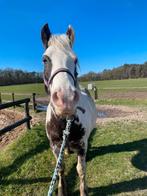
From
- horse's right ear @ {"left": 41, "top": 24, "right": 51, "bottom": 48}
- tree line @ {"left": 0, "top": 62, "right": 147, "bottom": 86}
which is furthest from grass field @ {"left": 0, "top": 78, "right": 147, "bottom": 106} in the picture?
tree line @ {"left": 0, "top": 62, "right": 147, "bottom": 86}

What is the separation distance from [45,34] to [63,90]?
1084 mm

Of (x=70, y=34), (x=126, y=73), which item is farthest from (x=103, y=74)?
(x=70, y=34)

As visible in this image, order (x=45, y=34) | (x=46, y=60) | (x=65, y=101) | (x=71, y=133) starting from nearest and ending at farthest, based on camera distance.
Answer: (x=65, y=101), (x=46, y=60), (x=45, y=34), (x=71, y=133)

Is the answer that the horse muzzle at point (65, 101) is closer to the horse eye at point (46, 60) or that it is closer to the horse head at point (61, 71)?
the horse head at point (61, 71)

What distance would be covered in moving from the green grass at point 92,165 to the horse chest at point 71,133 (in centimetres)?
98

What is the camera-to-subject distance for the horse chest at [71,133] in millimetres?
3945

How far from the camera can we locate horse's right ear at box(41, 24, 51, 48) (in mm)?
3531

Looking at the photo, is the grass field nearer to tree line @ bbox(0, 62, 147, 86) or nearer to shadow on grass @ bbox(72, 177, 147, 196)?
shadow on grass @ bbox(72, 177, 147, 196)

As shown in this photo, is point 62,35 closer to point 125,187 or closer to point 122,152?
point 125,187

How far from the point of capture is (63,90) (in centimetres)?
276

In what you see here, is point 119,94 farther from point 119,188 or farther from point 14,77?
point 14,77

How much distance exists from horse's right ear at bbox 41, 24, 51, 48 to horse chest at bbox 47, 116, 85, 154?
1038mm

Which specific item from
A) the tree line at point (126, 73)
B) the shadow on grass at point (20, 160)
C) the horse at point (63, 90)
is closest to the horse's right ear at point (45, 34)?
the horse at point (63, 90)

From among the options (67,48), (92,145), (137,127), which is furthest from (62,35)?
(137,127)
